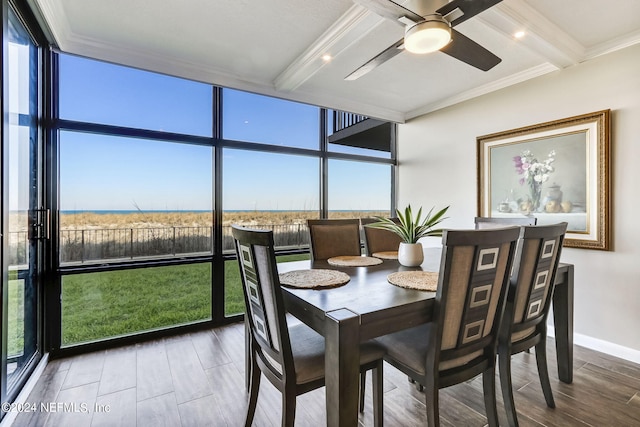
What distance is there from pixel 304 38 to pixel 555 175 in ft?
8.87

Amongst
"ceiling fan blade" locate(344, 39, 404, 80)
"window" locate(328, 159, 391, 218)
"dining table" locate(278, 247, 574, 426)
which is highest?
"ceiling fan blade" locate(344, 39, 404, 80)

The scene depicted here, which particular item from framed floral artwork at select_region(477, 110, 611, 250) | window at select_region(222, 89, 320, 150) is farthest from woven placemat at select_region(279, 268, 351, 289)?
framed floral artwork at select_region(477, 110, 611, 250)

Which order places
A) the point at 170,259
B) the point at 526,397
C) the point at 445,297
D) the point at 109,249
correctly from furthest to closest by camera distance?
the point at 170,259, the point at 109,249, the point at 526,397, the point at 445,297

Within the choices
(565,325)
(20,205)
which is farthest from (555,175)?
(20,205)

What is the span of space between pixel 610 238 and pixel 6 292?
4.45 meters

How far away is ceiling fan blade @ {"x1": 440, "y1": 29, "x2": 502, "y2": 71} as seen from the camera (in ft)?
5.94

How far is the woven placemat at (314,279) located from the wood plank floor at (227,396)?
32.8 inches

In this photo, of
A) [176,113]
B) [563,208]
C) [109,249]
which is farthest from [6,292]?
[563,208]

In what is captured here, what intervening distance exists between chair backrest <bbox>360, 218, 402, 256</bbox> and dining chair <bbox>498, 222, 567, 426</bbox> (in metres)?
1.30

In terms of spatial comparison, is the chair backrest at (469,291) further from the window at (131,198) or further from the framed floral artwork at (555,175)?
the window at (131,198)

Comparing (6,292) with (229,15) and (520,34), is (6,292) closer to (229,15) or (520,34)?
(229,15)

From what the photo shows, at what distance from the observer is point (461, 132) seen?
146 inches

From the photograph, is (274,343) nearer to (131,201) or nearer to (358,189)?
(131,201)

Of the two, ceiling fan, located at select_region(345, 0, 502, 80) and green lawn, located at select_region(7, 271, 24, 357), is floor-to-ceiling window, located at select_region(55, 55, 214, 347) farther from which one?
ceiling fan, located at select_region(345, 0, 502, 80)
